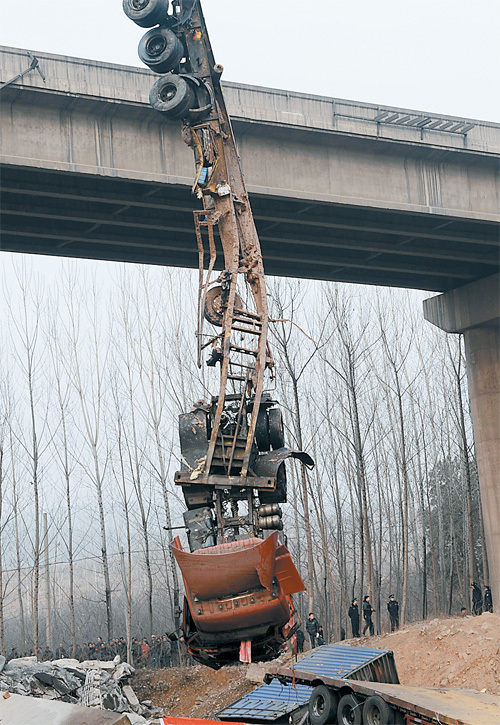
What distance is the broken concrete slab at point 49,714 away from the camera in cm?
771

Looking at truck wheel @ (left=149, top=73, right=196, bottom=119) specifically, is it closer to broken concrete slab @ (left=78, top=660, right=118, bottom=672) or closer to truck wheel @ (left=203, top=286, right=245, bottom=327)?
truck wheel @ (left=203, top=286, right=245, bottom=327)

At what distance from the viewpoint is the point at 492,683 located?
20.3 metres

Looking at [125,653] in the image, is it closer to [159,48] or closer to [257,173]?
[257,173]

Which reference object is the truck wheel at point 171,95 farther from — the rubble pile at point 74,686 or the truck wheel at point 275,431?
the rubble pile at point 74,686

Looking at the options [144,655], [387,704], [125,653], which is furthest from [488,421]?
[387,704]

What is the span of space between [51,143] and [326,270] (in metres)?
12.2

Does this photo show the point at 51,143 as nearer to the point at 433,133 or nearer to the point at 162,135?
the point at 162,135

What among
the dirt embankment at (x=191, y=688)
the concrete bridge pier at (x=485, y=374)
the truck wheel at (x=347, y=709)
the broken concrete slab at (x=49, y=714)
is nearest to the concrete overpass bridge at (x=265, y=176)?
the concrete bridge pier at (x=485, y=374)

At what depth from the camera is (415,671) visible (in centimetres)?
2245

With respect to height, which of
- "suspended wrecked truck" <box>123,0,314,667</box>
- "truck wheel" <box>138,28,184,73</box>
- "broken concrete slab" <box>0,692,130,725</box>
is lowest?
"broken concrete slab" <box>0,692,130,725</box>

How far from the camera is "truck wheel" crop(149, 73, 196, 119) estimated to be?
10.8 m

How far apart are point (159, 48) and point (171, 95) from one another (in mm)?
599

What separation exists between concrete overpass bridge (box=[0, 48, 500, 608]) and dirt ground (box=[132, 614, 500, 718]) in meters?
6.78

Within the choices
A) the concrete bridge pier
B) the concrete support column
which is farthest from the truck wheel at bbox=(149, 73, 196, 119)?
the concrete support column
